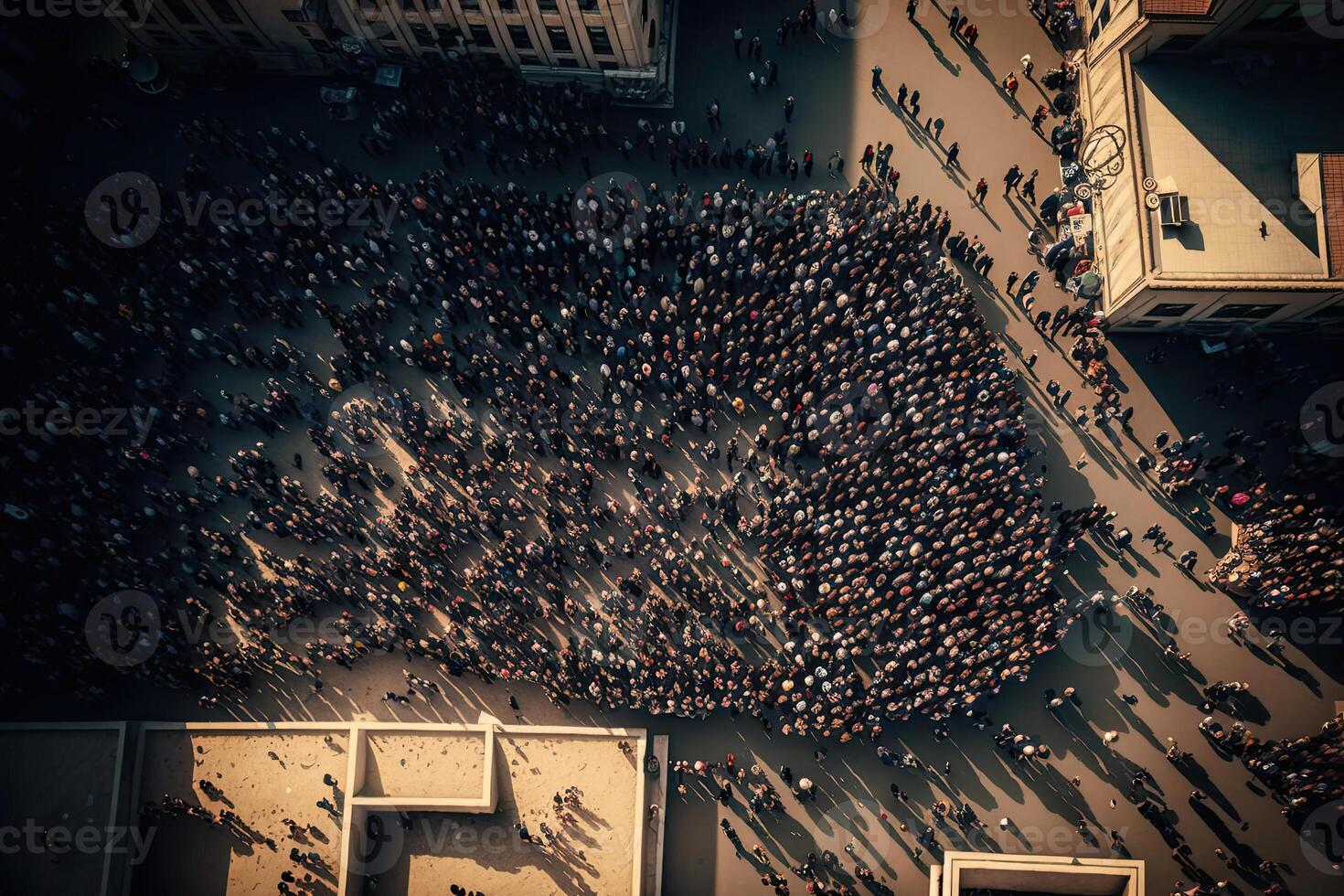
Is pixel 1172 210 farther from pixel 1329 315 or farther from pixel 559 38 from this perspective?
pixel 559 38

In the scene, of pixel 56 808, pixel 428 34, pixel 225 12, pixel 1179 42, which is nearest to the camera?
pixel 56 808

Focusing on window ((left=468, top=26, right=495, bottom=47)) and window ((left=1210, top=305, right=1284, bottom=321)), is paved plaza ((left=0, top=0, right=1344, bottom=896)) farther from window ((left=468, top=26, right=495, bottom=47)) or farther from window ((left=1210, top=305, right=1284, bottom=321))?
window ((left=468, top=26, right=495, bottom=47))

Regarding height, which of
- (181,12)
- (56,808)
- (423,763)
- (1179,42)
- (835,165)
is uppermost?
(181,12)

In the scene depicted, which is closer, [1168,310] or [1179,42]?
[1168,310]

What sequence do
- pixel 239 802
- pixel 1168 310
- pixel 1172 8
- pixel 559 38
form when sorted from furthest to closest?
1. pixel 559 38
2. pixel 1168 310
3. pixel 239 802
4. pixel 1172 8

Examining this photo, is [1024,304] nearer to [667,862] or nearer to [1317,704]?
[1317,704]

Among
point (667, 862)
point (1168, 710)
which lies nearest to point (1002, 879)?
point (1168, 710)

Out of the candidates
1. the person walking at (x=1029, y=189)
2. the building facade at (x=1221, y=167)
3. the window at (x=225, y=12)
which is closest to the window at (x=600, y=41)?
the window at (x=225, y=12)

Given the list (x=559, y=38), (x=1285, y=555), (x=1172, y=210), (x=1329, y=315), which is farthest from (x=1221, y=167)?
(x=559, y=38)

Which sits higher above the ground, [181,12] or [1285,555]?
[181,12]
